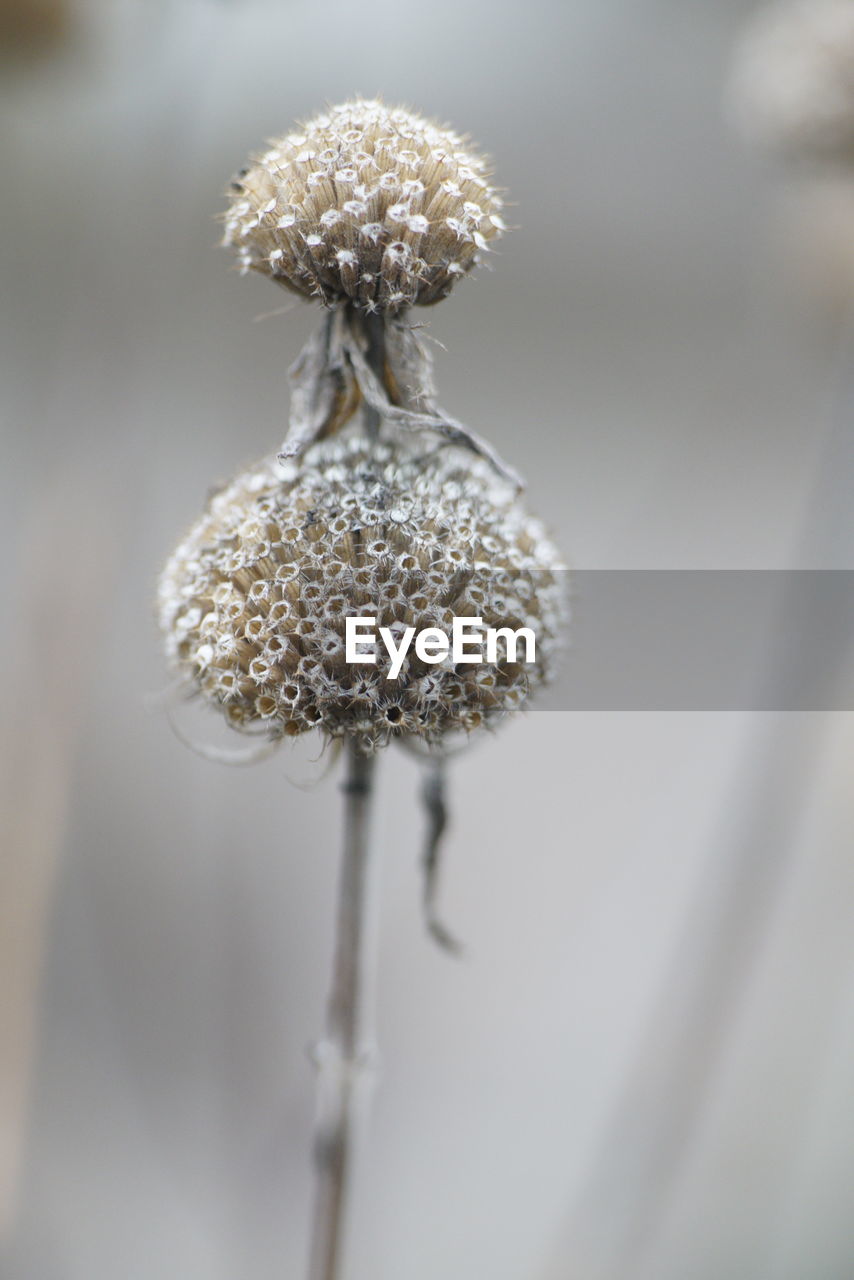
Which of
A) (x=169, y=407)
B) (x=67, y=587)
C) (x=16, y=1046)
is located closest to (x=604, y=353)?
(x=169, y=407)

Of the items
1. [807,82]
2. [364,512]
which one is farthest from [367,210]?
[807,82]

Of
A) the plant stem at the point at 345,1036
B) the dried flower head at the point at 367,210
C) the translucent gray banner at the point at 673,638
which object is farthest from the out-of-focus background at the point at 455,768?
the dried flower head at the point at 367,210

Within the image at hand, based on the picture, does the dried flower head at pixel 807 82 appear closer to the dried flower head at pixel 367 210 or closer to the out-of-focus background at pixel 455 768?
the out-of-focus background at pixel 455 768

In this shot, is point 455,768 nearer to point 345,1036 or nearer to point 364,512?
point 345,1036

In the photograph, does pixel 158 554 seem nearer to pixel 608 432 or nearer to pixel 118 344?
pixel 118 344

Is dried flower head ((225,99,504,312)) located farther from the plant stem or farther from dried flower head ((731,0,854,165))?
dried flower head ((731,0,854,165))
